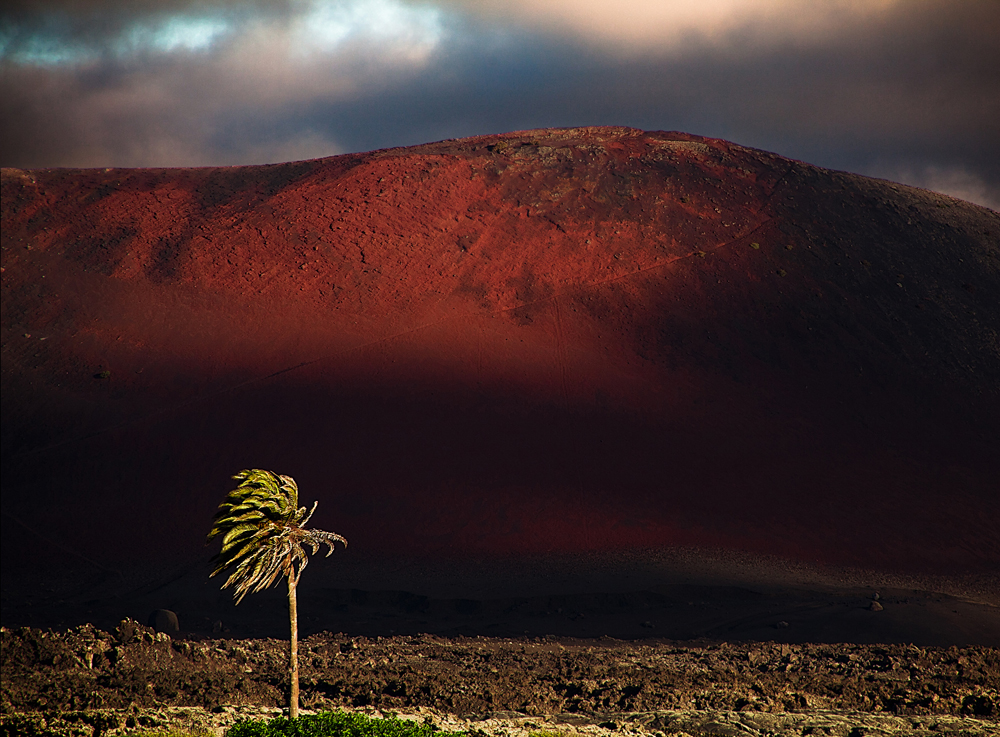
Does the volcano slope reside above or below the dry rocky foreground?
above

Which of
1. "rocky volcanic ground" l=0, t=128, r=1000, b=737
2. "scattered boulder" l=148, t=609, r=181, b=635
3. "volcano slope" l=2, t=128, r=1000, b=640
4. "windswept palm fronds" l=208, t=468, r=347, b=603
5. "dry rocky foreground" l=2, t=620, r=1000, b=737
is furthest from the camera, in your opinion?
"volcano slope" l=2, t=128, r=1000, b=640

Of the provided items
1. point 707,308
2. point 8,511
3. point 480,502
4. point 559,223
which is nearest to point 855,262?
point 707,308

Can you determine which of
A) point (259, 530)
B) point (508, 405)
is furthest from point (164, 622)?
point (508, 405)

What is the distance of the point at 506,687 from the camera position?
1958 cm

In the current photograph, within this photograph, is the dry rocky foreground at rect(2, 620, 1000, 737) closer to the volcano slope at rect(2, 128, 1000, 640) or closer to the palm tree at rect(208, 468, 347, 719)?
the palm tree at rect(208, 468, 347, 719)

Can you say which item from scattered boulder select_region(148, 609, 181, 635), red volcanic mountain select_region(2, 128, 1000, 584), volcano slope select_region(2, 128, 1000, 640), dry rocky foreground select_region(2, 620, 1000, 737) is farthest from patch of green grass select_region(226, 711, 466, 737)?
red volcanic mountain select_region(2, 128, 1000, 584)

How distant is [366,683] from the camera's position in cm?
1947

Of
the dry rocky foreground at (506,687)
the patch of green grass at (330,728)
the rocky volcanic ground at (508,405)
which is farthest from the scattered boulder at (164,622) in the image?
the patch of green grass at (330,728)

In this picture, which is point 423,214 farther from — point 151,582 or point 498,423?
point 151,582

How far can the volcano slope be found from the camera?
29828 mm

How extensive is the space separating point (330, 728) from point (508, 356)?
902 inches

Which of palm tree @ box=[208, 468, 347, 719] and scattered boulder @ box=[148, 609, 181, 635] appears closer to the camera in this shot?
palm tree @ box=[208, 468, 347, 719]

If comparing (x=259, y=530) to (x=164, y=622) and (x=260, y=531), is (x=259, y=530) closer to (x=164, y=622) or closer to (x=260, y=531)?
(x=260, y=531)

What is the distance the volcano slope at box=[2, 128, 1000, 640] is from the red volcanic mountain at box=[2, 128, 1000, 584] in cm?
14
